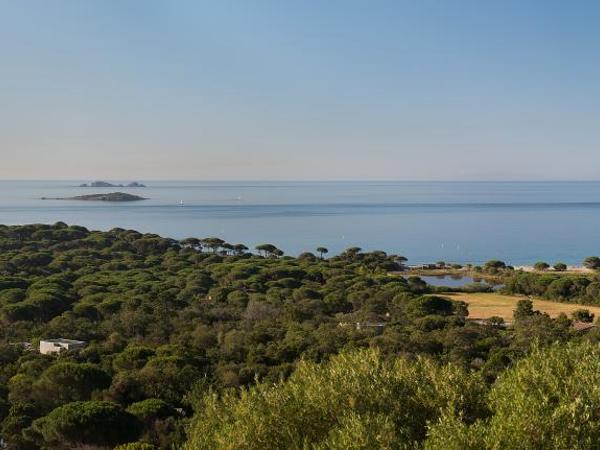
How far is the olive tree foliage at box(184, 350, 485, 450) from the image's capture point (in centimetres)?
801

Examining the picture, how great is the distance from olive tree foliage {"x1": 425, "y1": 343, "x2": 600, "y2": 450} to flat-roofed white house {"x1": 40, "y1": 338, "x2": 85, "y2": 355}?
1370cm

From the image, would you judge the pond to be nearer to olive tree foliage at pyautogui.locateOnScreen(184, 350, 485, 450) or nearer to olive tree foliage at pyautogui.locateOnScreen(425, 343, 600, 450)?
olive tree foliage at pyautogui.locateOnScreen(184, 350, 485, 450)

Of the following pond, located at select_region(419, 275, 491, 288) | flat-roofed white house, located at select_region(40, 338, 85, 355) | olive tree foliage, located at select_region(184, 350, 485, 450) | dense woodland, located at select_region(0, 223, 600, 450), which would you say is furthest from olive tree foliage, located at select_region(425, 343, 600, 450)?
pond, located at select_region(419, 275, 491, 288)

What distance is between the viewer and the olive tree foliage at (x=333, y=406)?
801 centimetres

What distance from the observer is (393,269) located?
A: 51.6 metres

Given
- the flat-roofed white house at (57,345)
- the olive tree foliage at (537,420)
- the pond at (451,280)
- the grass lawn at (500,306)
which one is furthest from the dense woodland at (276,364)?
the pond at (451,280)

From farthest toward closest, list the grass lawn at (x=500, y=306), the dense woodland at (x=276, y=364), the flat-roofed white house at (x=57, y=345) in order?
the grass lawn at (x=500, y=306)
the flat-roofed white house at (x=57, y=345)
the dense woodland at (x=276, y=364)

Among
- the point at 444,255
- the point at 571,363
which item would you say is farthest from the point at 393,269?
the point at 571,363

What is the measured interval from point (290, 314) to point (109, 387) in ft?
36.2

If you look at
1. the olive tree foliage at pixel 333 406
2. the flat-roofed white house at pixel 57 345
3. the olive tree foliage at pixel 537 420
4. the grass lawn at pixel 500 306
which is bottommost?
the grass lawn at pixel 500 306

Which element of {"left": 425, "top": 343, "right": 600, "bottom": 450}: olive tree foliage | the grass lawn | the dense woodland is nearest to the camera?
{"left": 425, "top": 343, "right": 600, "bottom": 450}: olive tree foliage

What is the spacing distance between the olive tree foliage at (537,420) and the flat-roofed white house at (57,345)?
44.9 feet

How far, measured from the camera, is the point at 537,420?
675 cm

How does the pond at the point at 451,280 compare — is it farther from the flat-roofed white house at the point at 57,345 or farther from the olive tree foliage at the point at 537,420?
the olive tree foliage at the point at 537,420
